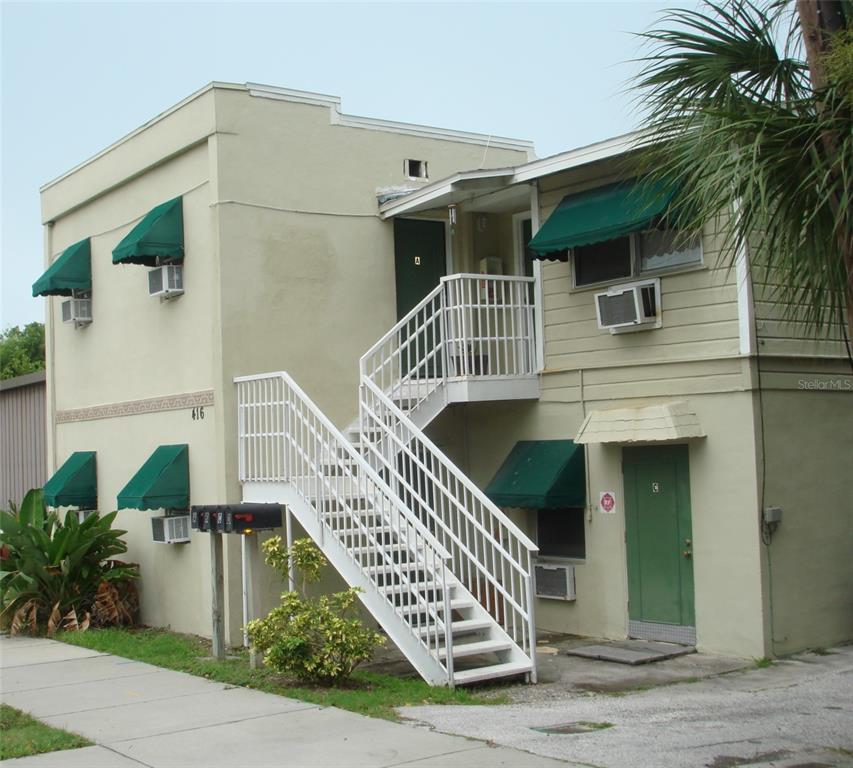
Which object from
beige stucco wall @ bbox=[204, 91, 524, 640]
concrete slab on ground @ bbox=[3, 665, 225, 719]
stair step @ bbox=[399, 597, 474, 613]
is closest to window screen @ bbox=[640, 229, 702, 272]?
beige stucco wall @ bbox=[204, 91, 524, 640]

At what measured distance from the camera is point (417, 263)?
14445mm

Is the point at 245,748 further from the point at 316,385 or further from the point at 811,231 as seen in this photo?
the point at 316,385

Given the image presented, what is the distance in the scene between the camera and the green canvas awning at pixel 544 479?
1202 centimetres

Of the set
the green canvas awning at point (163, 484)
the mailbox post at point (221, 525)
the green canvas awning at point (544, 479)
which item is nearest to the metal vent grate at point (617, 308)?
the green canvas awning at point (544, 479)

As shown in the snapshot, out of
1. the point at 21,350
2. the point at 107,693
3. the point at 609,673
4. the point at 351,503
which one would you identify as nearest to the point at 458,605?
the point at 351,503

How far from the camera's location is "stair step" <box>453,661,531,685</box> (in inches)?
370

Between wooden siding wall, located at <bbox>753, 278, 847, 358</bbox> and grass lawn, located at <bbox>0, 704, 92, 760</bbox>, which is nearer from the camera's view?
grass lawn, located at <bbox>0, 704, 92, 760</bbox>

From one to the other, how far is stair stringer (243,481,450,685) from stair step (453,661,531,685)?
14 centimetres

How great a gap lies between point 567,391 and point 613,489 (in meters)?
1.27

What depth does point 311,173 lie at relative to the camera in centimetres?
1354

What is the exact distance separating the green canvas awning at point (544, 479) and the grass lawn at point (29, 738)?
5.44 meters

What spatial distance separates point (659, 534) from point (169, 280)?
6412 mm

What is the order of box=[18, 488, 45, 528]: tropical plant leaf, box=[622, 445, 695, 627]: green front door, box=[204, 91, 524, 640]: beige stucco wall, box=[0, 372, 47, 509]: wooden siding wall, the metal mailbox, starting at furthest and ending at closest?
box=[0, 372, 47, 509]: wooden siding wall → box=[18, 488, 45, 528]: tropical plant leaf → box=[204, 91, 524, 640]: beige stucco wall → box=[622, 445, 695, 627]: green front door → the metal mailbox

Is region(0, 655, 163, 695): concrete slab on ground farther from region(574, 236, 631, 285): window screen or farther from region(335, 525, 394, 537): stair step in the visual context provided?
region(574, 236, 631, 285): window screen
